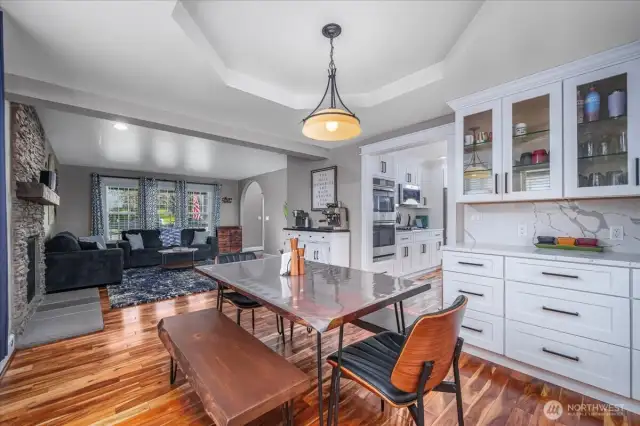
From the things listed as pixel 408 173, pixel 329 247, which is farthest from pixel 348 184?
pixel 408 173

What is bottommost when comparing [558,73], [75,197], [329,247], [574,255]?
[329,247]

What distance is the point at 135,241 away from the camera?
6.39 m

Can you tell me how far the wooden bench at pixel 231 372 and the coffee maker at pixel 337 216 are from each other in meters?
2.73

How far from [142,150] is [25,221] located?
2.76m

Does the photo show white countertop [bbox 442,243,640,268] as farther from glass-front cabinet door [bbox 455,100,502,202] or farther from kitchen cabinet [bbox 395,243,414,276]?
kitchen cabinet [bbox 395,243,414,276]

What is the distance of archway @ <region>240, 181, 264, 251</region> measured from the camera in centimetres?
969

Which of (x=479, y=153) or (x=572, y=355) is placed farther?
(x=479, y=153)

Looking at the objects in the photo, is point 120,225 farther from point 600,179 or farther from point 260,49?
point 600,179

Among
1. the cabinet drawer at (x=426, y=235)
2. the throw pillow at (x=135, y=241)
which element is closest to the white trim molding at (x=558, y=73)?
the cabinet drawer at (x=426, y=235)

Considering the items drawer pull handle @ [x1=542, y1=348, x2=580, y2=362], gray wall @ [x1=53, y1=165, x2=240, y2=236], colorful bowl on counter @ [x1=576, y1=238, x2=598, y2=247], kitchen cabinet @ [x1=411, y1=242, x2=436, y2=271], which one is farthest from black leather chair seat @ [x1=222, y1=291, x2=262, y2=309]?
gray wall @ [x1=53, y1=165, x2=240, y2=236]

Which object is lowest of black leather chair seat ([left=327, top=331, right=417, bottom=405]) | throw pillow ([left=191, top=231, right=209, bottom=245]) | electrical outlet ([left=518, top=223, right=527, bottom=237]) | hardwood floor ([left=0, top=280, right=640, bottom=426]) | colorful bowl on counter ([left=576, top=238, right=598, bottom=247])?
hardwood floor ([left=0, top=280, right=640, bottom=426])

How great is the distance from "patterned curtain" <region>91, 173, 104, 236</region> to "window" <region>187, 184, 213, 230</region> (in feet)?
7.02

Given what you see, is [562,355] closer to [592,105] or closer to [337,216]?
[592,105]

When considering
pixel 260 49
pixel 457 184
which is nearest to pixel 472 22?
pixel 457 184
